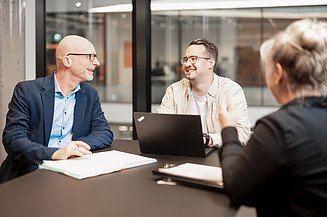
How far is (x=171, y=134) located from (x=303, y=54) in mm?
959

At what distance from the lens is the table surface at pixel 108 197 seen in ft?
3.93

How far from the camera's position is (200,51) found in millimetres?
2650

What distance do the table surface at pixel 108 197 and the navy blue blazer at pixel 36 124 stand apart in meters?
0.47

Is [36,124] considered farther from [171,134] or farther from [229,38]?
[229,38]

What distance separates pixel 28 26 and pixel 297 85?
289cm

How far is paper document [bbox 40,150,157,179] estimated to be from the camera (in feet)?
5.28

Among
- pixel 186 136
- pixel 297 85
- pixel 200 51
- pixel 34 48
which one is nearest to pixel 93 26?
pixel 34 48

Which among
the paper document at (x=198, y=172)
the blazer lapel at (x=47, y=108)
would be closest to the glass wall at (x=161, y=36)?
the blazer lapel at (x=47, y=108)

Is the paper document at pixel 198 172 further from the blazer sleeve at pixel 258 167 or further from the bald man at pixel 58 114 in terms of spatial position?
the bald man at pixel 58 114

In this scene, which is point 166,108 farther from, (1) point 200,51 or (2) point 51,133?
(2) point 51,133

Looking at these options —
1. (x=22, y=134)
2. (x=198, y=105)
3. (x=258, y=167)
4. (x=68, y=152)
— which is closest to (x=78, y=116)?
(x=22, y=134)

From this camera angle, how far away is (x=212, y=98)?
8.58 feet

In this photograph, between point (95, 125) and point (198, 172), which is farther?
point (95, 125)

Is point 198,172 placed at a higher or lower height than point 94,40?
lower
